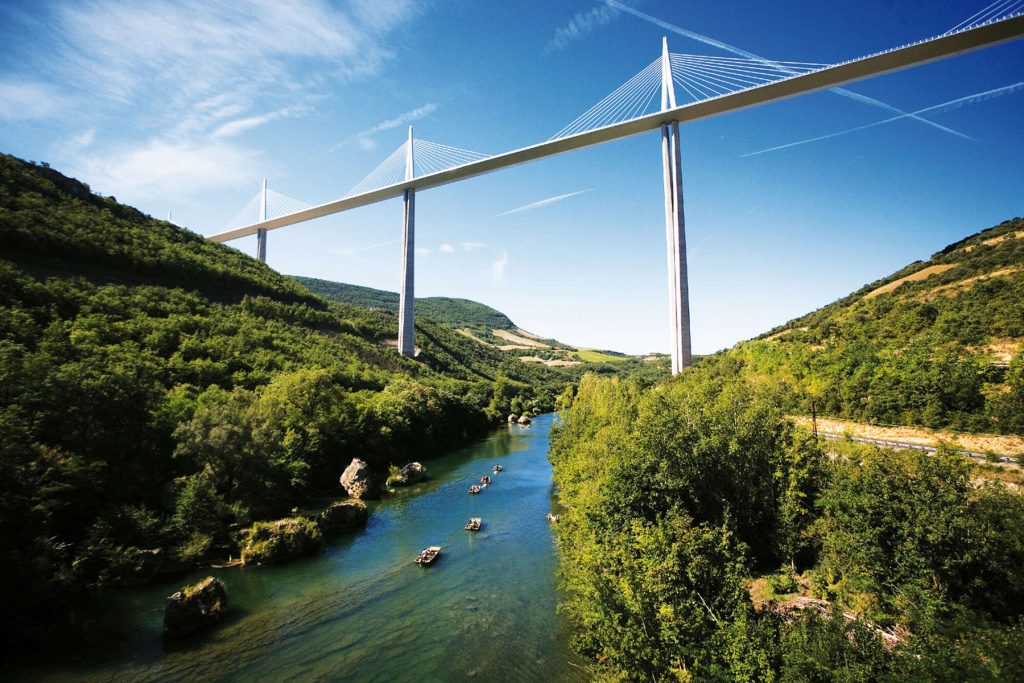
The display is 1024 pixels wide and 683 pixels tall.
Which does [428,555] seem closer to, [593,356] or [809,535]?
[809,535]

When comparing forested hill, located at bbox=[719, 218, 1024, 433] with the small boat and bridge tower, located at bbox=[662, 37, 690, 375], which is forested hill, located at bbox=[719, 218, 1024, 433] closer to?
bridge tower, located at bbox=[662, 37, 690, 375]

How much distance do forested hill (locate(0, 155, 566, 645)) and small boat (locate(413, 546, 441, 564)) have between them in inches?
264

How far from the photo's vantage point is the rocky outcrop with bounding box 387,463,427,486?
82.6 ft

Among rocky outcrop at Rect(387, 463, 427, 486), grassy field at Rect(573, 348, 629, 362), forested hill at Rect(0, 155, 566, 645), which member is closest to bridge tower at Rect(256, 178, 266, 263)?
forested hill at Rect(0, 155, 566, 645)

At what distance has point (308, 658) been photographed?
989cm

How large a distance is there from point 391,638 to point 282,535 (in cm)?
683

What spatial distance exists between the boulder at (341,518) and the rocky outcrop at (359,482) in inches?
153

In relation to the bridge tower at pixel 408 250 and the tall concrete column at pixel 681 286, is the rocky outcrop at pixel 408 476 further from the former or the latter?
the bridge tower at pixel 408 250

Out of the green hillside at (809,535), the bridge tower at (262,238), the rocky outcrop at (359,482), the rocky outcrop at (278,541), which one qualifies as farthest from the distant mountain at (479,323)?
the green hillside at (809,535)

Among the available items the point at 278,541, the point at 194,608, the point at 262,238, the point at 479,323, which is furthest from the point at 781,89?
the point at 479,323

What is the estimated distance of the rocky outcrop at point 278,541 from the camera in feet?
48.6

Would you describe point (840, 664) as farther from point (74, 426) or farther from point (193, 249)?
point (193, 249)

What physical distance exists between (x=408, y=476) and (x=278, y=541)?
10.9 m

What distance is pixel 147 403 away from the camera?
59.3 ft
